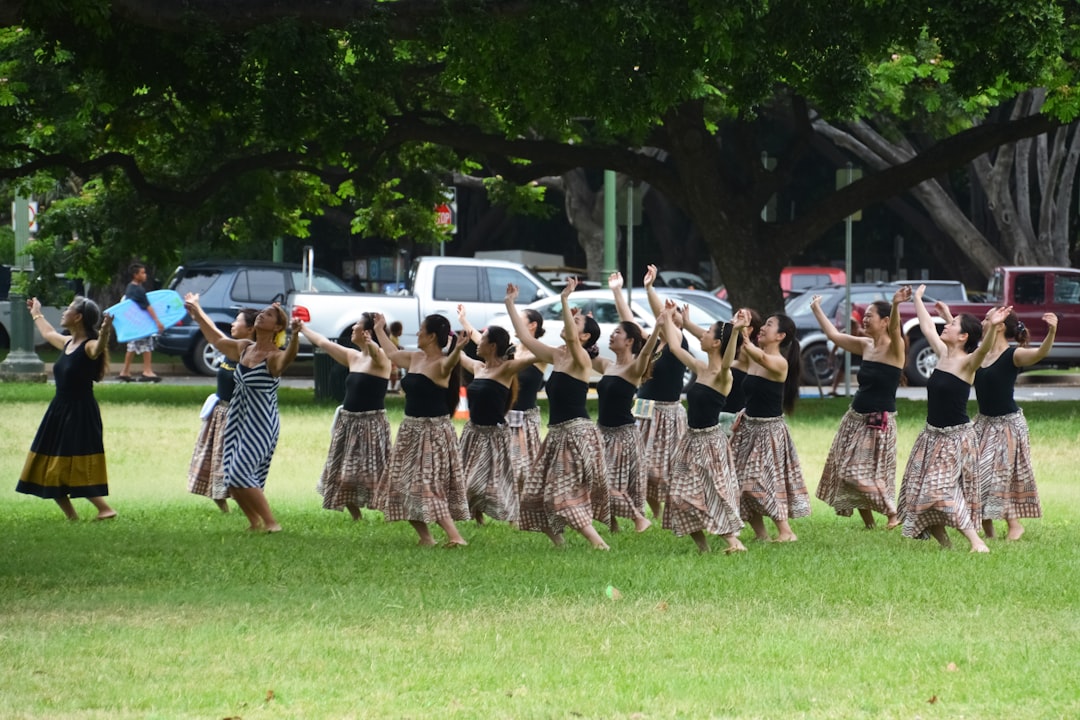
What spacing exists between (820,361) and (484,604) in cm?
1986

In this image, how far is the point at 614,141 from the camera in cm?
2436

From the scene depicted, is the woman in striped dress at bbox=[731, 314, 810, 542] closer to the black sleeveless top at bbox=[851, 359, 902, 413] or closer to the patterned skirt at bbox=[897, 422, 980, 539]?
the black sleeveless top at bbox=[851, 359, 902, 413]

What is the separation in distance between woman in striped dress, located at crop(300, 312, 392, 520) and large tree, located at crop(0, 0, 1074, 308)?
2.19 metres

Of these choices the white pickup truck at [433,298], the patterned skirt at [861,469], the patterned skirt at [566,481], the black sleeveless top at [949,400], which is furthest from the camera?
the white pickup truck at [433,298]

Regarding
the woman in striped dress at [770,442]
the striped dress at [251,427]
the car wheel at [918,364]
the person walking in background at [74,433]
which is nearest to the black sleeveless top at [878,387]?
the woman in striped dress at [770,442]

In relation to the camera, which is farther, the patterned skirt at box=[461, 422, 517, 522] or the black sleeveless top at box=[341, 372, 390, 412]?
the black sleeveless top at box=[341, 372, 390, 412]

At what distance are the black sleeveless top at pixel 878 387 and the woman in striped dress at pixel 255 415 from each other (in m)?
4.05

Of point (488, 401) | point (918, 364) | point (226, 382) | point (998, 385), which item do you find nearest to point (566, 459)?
point (488, 401)

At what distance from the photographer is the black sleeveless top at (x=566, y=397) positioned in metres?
11.6

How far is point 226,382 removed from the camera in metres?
13.4

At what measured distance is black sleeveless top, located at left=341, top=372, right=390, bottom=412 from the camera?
12.9 metres

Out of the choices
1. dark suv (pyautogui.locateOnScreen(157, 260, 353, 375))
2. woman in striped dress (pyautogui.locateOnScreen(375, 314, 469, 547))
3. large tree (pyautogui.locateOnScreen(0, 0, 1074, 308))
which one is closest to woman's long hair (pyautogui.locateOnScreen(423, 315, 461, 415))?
woman in striped dress (pyautogui.locateOnScreen(375, 314, 469, 547))

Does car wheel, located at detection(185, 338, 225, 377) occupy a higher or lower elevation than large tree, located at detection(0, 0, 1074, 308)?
lower

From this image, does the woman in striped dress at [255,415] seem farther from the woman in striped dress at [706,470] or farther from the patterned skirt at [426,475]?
the woman in striped dress at [706,470]
